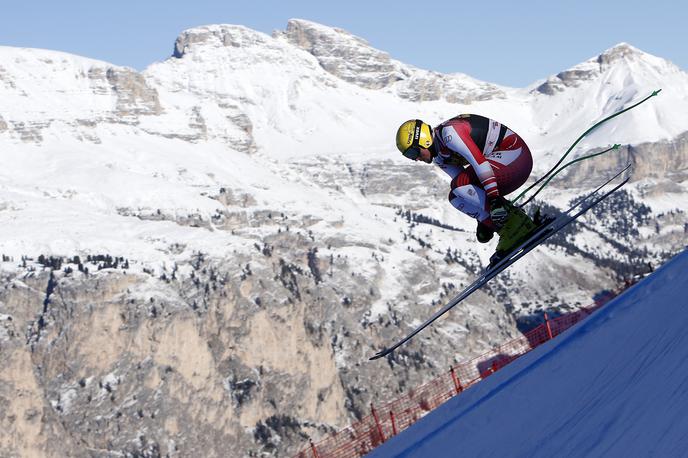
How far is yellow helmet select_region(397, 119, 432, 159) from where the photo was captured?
17.7 meters

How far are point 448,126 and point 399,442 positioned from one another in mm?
7178

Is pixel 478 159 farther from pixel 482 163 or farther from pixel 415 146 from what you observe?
pixel 415 146

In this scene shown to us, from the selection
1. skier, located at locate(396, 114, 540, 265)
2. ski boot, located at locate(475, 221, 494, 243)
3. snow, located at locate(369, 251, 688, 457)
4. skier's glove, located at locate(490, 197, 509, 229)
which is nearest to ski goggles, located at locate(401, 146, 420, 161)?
skier, located at locate(396, 114, 540, 265)

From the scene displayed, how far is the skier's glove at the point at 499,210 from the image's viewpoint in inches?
725

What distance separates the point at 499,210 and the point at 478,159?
1.12m

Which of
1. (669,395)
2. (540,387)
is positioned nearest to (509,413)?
(540,387)

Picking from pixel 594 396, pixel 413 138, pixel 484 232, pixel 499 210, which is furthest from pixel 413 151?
pixel 594 396

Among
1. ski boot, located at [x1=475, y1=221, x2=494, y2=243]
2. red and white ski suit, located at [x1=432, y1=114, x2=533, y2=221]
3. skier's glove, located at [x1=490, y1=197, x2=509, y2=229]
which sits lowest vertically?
ski boot, located at [x1=475, y1=221, x2=494, y2=243]

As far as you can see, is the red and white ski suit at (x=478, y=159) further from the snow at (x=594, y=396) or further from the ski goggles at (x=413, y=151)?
the snow at (x=594, y=396)

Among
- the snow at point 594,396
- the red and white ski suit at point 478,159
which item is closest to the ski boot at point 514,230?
the red and white ski suit at point 478,159

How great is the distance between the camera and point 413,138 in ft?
58.2

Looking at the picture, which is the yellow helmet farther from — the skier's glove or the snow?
the snow

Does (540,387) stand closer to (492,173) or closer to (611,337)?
(611,337)

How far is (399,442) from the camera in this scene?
2036 cm
